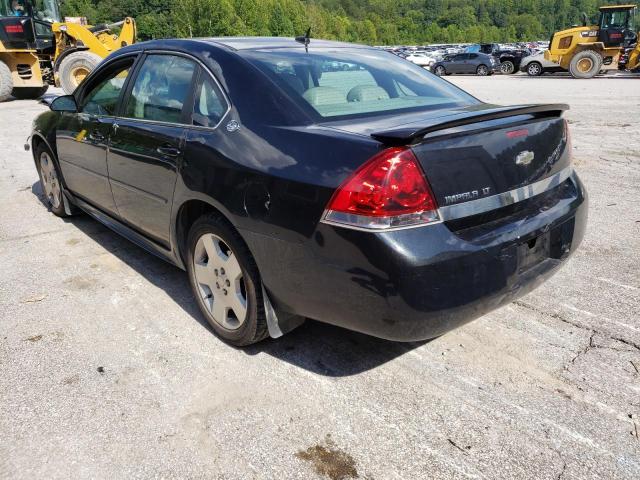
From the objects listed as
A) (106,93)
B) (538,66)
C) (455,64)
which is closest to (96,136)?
(106,93)

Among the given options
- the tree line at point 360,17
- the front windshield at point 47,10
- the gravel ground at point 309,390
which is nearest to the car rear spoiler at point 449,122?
the gravel ground at point 309,390

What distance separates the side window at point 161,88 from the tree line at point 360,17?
241 feet

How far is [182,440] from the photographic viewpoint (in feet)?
7.50

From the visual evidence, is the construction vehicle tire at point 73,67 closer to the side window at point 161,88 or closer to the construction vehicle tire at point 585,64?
the side window at point 161,88

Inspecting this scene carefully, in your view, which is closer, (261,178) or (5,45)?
(261,178)

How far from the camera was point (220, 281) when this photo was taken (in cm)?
295

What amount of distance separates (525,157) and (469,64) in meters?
33.5

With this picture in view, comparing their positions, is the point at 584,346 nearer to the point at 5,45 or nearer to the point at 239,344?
the point at 239,344

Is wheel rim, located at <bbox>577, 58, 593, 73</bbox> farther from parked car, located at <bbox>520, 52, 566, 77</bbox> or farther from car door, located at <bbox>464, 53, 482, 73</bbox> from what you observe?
car door, located at <bbox>464, 53, 482, 73</bbox>

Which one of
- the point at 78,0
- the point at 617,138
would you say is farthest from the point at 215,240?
the point at 78,0

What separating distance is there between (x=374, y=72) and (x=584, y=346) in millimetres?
1986

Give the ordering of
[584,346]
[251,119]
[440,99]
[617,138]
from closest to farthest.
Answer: [251,119] < [584,346] < [440,99] < [617,138]

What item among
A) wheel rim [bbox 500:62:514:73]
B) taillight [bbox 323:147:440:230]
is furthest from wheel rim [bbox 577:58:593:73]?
taillight [bbox 323:147:440:230]

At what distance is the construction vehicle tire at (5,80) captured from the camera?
1506 cm
